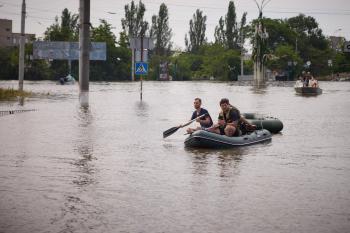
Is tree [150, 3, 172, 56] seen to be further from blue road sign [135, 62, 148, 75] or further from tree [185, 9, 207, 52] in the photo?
blue road sign [135, 62, 148, 75]

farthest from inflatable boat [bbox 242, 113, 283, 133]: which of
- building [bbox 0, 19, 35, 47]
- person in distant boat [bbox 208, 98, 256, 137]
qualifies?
building [bbox 0, 19, 35, 47]

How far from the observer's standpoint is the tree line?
115 metres

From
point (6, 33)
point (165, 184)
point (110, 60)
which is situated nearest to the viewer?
point (165, 184)

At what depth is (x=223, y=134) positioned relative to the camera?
1636 centimetres

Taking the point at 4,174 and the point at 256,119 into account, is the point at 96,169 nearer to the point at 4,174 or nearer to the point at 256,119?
the point at 4,174

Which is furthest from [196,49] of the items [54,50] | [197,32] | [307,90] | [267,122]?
[267,122]

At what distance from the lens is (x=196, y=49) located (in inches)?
5482

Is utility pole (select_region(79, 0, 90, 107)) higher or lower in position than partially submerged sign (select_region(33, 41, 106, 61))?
lower

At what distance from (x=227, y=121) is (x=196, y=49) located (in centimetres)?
12396

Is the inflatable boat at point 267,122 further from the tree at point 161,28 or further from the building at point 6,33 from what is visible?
the building at point 6,33

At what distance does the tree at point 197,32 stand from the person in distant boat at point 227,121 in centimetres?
11490

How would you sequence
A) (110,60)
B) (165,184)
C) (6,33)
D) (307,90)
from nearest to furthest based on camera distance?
(165,184) → (307,90) → (110,60) → (6,33)

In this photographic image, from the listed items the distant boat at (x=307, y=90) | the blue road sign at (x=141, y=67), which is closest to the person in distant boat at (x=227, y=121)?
the blue road sign at (x=141, y=67)

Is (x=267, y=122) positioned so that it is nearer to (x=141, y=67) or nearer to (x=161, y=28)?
(x=141, y=67)
